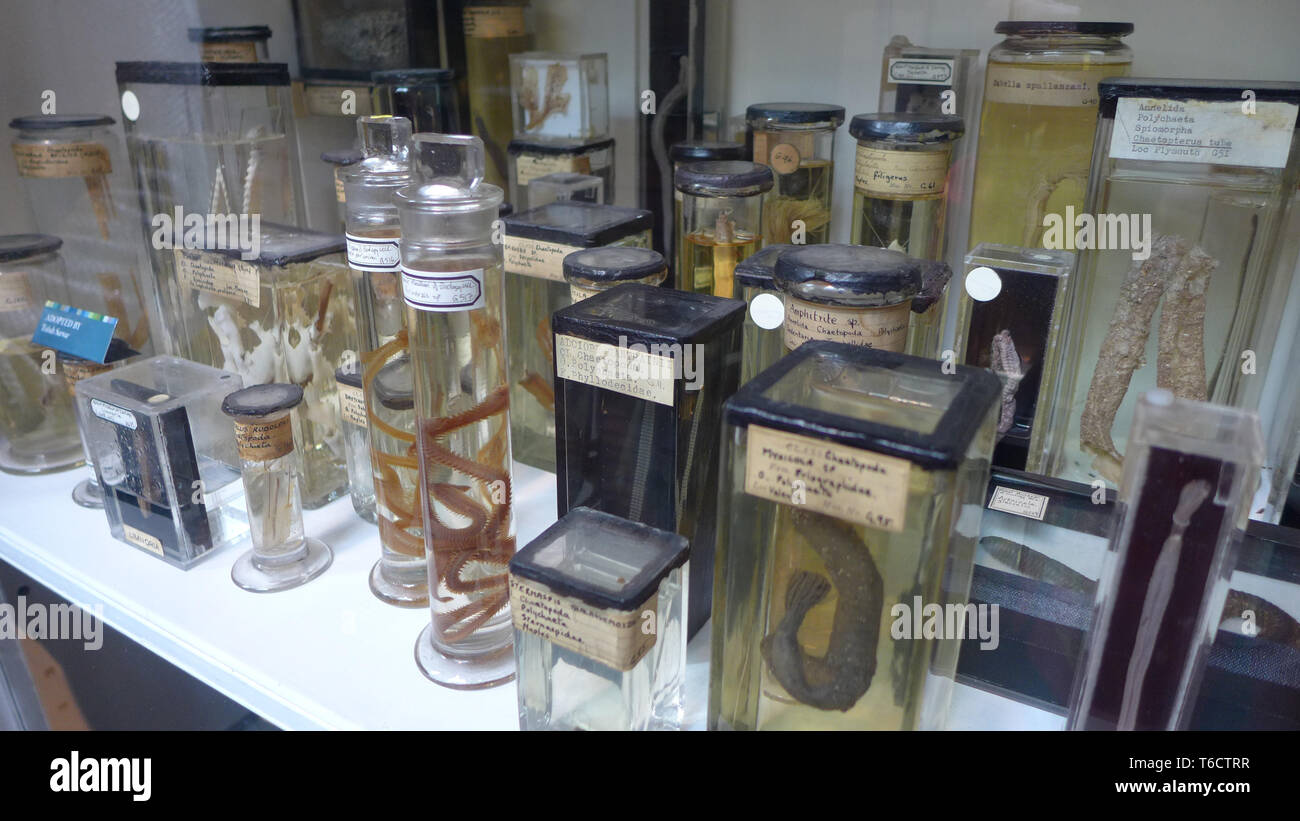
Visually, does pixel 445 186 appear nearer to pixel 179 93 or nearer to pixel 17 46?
pixel 179 93

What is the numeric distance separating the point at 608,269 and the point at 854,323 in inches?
8.8

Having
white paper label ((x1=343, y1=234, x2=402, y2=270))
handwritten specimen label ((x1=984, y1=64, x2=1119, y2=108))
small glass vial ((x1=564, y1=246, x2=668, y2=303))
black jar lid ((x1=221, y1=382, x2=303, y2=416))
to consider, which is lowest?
black jar lid ((x1=221, y1=382, x2=303, y2=416))

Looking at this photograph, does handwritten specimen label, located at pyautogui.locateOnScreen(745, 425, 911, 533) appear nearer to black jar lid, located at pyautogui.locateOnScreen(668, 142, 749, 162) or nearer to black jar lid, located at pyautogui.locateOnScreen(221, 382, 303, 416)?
black jar lid, located at pyautogui.locateOnScreen(221, 382, 303, 416)

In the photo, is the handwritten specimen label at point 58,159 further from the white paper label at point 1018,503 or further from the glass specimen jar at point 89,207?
the white paper label at point 1018,503

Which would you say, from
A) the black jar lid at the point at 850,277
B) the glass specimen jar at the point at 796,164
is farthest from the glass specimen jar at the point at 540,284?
the black jar lid at the point at 850,277

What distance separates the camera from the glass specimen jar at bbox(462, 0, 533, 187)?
4.07 ft

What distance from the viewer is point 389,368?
77 cm

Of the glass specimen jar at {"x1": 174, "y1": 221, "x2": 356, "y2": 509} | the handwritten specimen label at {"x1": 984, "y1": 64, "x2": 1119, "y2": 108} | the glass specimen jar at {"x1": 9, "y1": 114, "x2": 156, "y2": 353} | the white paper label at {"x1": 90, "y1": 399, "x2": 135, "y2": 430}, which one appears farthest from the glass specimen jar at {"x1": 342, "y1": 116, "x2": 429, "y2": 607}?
the handwritten specimen label at {"x1": 984, "y1": 64, "x2": 1119, "y2": 108}

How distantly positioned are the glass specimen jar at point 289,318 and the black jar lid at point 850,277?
0.48m

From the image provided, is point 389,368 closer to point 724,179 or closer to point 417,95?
→ point 724,179

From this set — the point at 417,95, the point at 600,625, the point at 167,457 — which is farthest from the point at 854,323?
the point at 417,95

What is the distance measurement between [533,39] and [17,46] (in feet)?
2.06

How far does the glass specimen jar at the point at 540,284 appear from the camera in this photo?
0.85m

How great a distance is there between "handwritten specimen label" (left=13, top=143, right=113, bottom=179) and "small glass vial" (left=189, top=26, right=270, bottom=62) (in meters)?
0.18
